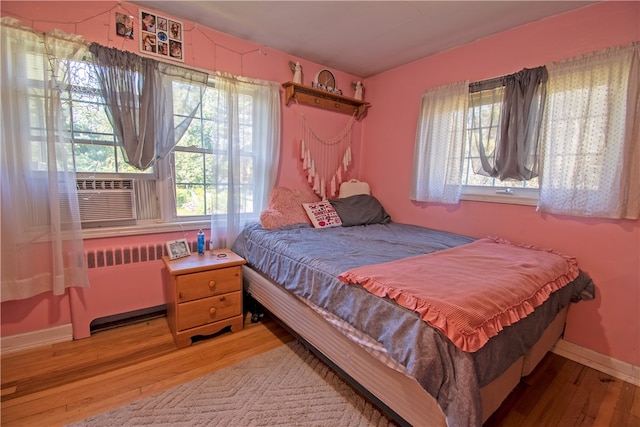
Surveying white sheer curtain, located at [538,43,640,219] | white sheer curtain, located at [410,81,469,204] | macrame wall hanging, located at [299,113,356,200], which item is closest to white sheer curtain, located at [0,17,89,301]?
macrame wall hanging, located at [299,113,356,200]

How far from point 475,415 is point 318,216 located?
1.90 m

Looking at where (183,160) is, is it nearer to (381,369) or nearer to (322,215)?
(322,215)

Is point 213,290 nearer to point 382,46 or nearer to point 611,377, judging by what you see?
point 382,46

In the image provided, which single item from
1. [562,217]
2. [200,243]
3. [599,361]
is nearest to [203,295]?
[200,243]

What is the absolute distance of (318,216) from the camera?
2670 millimetres

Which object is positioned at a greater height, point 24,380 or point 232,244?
point 232,244

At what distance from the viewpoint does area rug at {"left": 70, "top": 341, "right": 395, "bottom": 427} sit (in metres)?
1.38

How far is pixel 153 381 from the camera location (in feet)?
5.37

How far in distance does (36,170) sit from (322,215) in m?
1.99

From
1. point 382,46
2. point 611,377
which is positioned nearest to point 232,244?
point 382,46

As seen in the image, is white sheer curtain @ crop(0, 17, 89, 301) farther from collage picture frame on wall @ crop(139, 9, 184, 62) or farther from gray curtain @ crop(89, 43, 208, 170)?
collage picture frame on wall @ crop(139, 9, 184, 62)

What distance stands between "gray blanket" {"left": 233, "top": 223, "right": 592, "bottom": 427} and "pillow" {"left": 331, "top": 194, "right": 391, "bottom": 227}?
0.64 ft

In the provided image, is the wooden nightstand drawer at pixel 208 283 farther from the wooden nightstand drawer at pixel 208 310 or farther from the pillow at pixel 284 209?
the pillow at pixel 284 209

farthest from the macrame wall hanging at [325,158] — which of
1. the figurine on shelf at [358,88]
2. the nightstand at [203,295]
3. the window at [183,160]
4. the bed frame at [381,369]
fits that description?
the bed frame at [381,369]
